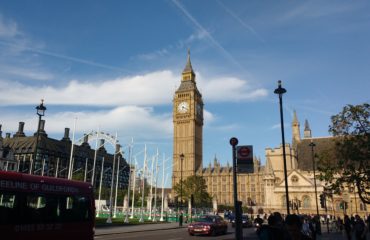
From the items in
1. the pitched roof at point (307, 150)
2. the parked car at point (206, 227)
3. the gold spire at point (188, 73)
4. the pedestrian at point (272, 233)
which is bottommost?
the parked car at point (206, 227)

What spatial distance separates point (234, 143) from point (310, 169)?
83264 mm

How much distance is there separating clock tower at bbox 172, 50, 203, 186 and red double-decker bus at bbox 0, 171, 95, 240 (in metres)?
115

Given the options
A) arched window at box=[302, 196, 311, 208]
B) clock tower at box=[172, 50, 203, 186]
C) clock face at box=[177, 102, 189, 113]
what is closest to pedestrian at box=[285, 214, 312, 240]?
arched window at box=[302, 196, 311, 208]

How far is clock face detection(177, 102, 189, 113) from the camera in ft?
437

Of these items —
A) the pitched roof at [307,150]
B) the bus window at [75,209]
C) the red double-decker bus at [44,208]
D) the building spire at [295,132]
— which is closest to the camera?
the red double-decker bus at [44,208]

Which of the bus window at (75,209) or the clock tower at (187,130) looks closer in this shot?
the bus window at (75,209)

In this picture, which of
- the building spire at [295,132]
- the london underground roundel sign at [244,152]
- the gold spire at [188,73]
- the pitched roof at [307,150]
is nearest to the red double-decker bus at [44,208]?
the london underground roundel sign at [244,152]

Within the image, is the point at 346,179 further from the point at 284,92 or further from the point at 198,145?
the point at 198,145

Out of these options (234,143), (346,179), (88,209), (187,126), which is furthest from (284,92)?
(187,126)

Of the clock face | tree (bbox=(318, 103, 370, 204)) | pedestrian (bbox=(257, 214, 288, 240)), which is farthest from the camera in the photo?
the clock face

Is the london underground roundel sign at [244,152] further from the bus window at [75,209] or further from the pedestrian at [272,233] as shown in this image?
the bus window at [75,209]

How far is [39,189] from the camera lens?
13.3 metres

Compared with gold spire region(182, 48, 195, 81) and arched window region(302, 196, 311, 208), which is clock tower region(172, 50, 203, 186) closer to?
gold spire region(182, 48, 195, 81)

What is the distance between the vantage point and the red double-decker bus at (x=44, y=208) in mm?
12031
